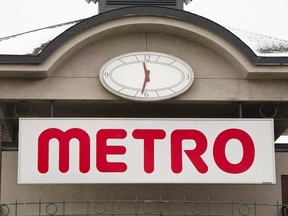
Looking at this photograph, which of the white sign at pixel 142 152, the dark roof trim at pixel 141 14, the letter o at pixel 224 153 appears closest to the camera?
the dark roof trim at pixel 141 14

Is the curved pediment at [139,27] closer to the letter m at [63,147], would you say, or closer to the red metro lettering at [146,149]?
the letter m at [63,147]

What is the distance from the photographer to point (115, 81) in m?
13.6

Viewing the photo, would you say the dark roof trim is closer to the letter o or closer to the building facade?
the building facade

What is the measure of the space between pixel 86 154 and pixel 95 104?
1136 millimetres

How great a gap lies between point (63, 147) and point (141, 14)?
2.55 metres

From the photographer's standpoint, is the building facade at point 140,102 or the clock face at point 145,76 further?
the clock face at point 145,76

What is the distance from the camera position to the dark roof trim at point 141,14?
43.5ft

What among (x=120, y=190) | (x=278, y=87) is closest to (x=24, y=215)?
(x=120, y=190)

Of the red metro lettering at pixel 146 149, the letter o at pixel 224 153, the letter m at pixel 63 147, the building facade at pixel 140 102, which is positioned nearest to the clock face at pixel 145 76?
the building facade at pixel 140 102

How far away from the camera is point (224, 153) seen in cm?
1358

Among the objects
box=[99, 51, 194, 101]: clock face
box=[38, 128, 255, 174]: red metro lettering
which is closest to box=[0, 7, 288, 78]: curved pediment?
box=[99, 51, 194, 101]: clock face

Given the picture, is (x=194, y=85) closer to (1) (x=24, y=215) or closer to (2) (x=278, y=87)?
(2) (x=278, y=87)

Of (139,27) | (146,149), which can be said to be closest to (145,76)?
(139,27)

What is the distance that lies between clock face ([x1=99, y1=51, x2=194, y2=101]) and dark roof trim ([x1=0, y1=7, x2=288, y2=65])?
0.71 metres
